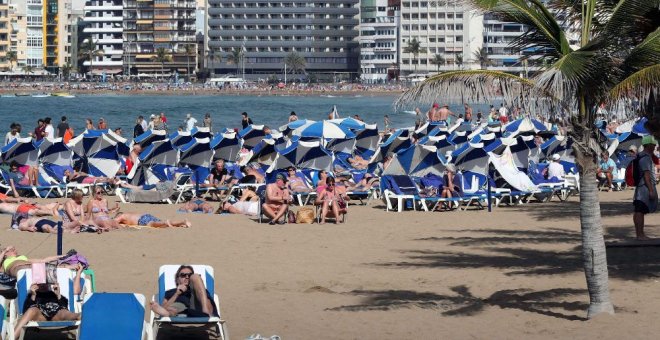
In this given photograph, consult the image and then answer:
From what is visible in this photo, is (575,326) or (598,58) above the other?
(598,58)

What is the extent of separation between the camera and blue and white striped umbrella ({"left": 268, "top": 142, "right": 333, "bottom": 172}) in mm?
21234

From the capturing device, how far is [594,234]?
32.6ft

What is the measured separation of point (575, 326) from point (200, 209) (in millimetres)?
9545

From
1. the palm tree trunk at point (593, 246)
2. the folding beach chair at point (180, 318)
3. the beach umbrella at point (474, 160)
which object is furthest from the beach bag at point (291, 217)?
the palm tree trunk at point (593, 246)

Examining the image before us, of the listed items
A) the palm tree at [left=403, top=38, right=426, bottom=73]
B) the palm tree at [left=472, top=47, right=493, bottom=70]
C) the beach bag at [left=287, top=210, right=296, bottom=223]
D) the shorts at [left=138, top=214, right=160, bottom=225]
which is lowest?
the beach bag at [left=287, top=210, right=296, bottom=223]

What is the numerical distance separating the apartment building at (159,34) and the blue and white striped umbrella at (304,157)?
396 ft

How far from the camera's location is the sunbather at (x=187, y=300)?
959 centimetres

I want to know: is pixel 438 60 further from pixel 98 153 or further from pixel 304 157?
pixel 304 157

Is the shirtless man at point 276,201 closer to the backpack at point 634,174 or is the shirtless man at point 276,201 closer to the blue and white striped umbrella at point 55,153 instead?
the backpack at point 634,174

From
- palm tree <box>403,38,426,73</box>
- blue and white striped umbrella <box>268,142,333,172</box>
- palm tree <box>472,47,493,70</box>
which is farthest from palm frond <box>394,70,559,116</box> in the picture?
palm tree <box>403,38,426,73</box>

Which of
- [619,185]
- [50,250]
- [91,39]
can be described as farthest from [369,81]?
[50,250]

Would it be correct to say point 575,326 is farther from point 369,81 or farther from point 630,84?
point 369,81

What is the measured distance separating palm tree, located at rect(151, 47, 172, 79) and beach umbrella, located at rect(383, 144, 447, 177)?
12400 centimetres

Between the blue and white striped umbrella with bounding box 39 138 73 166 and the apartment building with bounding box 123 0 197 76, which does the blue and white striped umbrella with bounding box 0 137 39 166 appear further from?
the apartment building with bounding box 123 0 197 76
